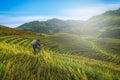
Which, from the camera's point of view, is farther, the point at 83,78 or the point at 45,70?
the point at 45,70

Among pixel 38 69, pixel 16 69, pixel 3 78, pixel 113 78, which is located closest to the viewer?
pixel 3 78

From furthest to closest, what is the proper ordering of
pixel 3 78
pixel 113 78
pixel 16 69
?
pixel 16 69 → pixel 113 78 → pixel 3 78

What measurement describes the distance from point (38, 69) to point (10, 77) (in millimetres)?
1270

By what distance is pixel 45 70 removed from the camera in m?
6.01

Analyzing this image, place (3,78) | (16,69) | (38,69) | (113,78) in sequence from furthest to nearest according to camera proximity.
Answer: (38,69), (16,69), (113,78), (3,78)

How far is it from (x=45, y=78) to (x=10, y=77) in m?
0.87

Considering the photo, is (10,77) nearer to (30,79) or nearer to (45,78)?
(30,79)

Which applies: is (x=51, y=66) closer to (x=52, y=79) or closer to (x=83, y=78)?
(x=52, y=79)

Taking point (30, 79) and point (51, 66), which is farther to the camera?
point (51, 66)

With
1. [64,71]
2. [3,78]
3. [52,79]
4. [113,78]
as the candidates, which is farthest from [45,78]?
[113,78]

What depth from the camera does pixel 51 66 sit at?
635 centimetres

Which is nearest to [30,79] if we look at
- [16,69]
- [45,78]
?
[45,78]

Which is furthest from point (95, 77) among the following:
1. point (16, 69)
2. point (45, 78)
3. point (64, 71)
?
point (16, 69)

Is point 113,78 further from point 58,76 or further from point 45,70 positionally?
point 45,70
